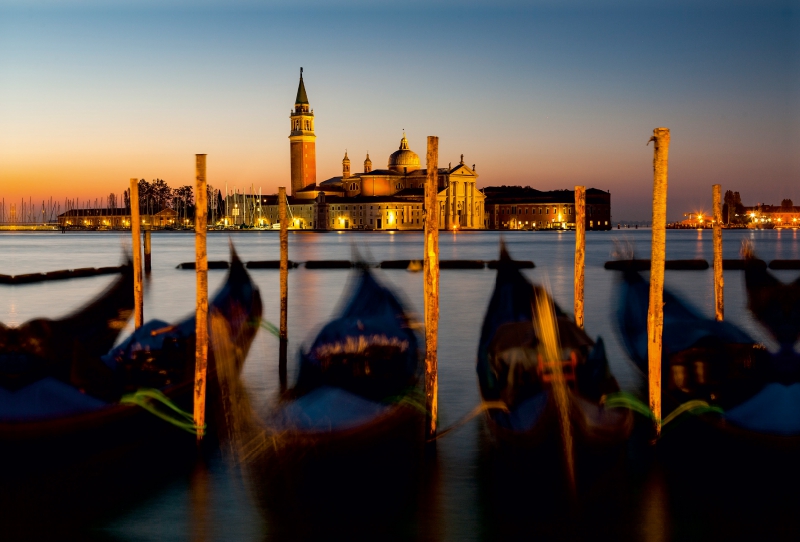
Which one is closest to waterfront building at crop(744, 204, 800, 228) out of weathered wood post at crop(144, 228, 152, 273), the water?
the water

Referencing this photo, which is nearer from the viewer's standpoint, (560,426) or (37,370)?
(560,426)

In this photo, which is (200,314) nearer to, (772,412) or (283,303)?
(283,303)

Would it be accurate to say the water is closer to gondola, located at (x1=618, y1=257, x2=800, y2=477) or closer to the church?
gondola, located at (x1=618, y1=257, x2=800, y2=477)

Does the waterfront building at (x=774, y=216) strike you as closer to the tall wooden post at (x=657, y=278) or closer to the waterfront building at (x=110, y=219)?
the waterfront building at (x=110, y=219)

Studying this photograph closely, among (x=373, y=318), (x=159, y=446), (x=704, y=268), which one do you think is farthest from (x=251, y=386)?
(x=704, y=268)

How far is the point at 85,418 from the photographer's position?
5.78 meters

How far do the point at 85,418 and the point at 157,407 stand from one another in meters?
0.55

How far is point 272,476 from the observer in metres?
5.25

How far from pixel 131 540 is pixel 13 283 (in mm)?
17234

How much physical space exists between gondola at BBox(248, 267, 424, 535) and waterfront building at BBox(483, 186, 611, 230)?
80673 millimetres

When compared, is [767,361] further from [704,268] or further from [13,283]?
[704,268]

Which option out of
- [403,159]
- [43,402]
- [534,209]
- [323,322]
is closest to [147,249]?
[323,322]

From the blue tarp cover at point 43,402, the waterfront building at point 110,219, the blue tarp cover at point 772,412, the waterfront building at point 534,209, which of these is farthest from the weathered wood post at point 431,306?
the waterfront building at point 110,219

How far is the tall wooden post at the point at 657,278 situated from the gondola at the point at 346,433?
164cm
